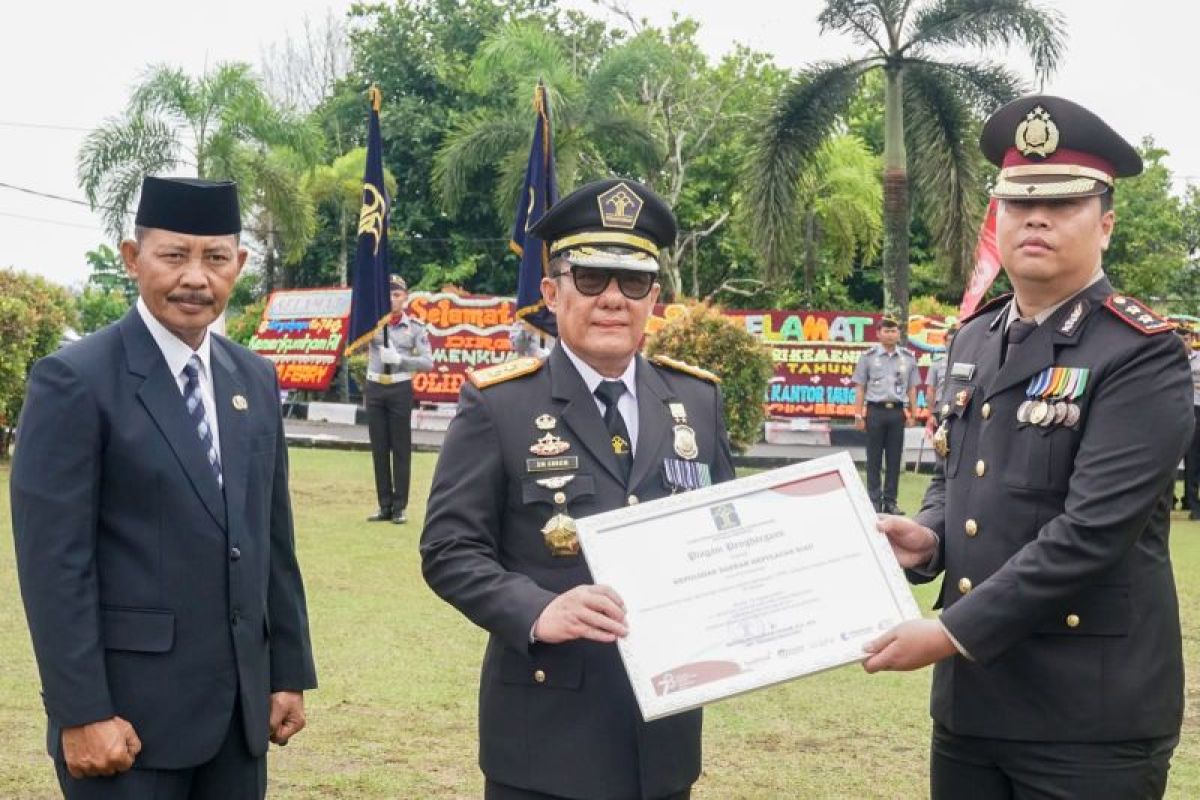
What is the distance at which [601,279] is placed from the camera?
2717 millimetres

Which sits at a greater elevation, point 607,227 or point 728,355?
point 607,227

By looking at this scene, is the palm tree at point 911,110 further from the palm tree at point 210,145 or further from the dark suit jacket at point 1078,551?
the dark suit jacket at point 1078,551

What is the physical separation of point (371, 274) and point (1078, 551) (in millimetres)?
9571

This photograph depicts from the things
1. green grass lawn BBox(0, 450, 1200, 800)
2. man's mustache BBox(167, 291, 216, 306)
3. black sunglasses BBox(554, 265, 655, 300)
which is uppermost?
black sunglasses BBox(554, 265, 655, 300)

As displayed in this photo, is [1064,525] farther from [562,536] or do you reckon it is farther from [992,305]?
[562,536]

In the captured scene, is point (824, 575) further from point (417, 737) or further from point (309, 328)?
point (309, 328)

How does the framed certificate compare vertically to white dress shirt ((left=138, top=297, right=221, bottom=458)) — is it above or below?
below

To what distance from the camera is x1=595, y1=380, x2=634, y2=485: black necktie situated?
2766 millimetres

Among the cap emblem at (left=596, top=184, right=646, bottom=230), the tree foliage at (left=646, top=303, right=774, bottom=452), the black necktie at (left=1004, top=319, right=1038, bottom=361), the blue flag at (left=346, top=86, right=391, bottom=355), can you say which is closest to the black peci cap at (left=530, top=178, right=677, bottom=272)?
the cap emblem at (left=596, top=184, right=646, bottom=230)

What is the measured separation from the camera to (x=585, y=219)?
9.05ft

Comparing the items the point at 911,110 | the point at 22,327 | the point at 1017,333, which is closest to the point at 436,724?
the point at 1017,333

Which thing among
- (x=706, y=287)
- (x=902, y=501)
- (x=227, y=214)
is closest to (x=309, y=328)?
(x=706, y=287)

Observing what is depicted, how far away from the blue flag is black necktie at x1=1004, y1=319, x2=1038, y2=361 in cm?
893

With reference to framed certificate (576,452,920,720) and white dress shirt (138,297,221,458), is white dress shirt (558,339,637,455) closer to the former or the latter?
framed certificate (576,452,920,720)
